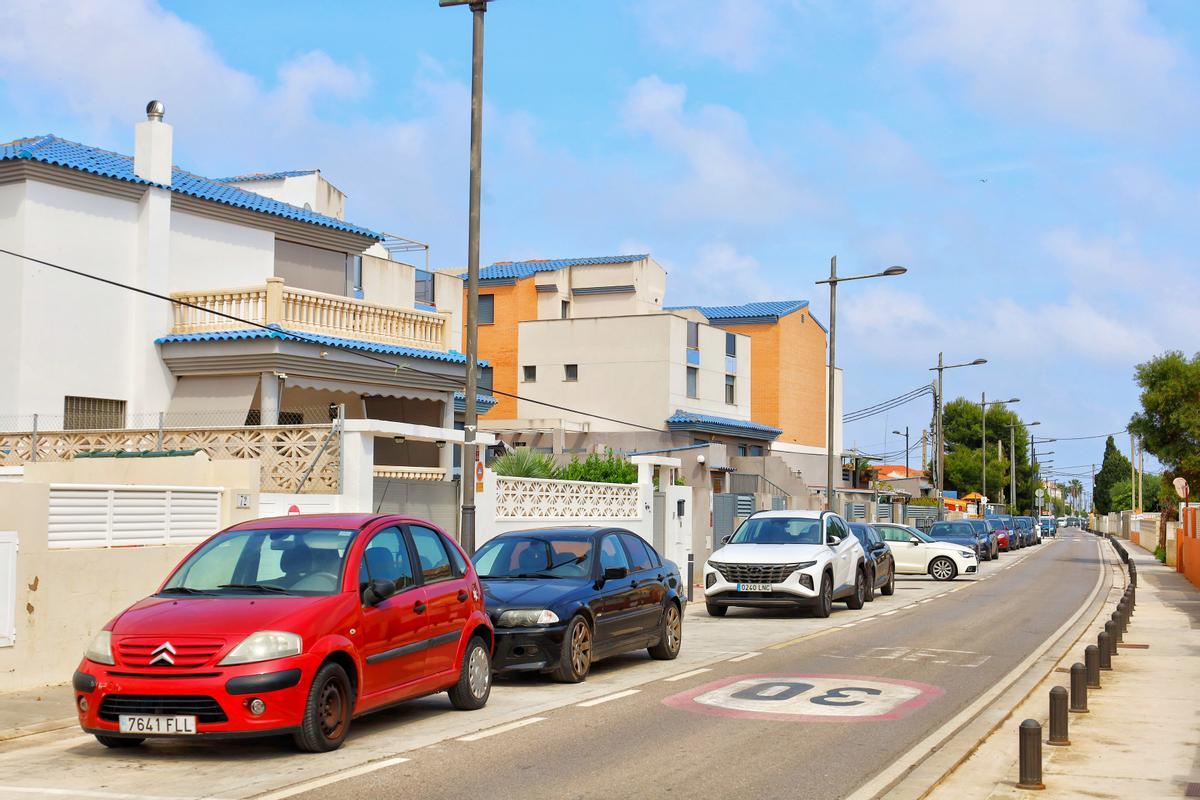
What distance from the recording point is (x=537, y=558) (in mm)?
14586

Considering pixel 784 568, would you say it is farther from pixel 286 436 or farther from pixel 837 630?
pixel 286 436

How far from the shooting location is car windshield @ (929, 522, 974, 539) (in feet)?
155

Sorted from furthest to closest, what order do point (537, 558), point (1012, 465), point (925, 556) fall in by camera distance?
point (1012, 465)
point (925, 556)
point (537, 558)

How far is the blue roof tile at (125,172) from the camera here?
24.1 meters

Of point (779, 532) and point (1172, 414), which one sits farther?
point (1172, 414)

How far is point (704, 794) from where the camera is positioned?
8.14 meters

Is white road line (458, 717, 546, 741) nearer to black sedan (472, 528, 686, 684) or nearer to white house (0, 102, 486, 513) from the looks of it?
black sedan (472, 528, 686, 684)

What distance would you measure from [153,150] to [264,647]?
1919 cm

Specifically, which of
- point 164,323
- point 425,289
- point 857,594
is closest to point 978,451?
point 425,289

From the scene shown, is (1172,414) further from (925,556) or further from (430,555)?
(430,555)

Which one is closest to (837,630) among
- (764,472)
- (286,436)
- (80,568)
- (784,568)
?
(784,568)

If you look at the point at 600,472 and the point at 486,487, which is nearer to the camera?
the point at 486,487

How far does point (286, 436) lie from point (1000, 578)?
25.8 meters

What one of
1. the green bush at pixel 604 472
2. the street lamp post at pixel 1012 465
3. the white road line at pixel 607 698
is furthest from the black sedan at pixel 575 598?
the street lamp post at pixel 1012 465
